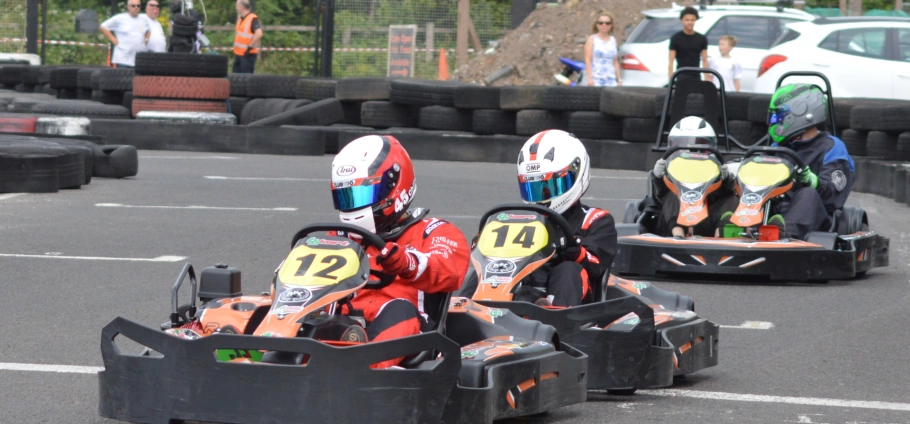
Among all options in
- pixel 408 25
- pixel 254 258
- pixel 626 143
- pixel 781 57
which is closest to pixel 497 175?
pixel 626 143

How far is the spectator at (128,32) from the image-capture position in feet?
59.5

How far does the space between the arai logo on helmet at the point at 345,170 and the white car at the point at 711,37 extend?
13.6m

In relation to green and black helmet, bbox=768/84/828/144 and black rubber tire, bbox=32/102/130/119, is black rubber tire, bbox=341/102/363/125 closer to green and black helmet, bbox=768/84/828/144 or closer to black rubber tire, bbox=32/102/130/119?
black rubber tire, bbox=32/102/130/119

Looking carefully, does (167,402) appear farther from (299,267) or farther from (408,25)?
(408,25)

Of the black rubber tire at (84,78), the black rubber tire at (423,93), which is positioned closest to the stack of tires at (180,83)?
the black rubber tire at (423,93)

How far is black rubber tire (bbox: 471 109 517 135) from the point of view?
1672 centimetres

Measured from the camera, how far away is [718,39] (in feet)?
58.9

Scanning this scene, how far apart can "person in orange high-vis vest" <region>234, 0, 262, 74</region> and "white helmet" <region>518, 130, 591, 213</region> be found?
1382 cm

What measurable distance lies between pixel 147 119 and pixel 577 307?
12935mm

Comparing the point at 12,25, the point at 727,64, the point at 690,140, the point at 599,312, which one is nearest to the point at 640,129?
the point at 727,64

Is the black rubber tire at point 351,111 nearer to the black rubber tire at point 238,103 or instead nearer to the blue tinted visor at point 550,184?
the black rubber tire at point 238,103

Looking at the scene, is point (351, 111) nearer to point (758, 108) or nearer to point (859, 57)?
point (758, 108)

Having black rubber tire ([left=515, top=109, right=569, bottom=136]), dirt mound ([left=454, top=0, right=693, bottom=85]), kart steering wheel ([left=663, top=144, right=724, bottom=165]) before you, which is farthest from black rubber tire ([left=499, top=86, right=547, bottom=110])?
kart steering wheel ([left=663, top=144, right=724, bottom=165])

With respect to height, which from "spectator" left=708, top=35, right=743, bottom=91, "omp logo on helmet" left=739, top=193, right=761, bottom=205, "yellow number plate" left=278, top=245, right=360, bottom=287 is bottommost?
"omp logo on helmet" left=739, top=193, right=761, bottom=205
